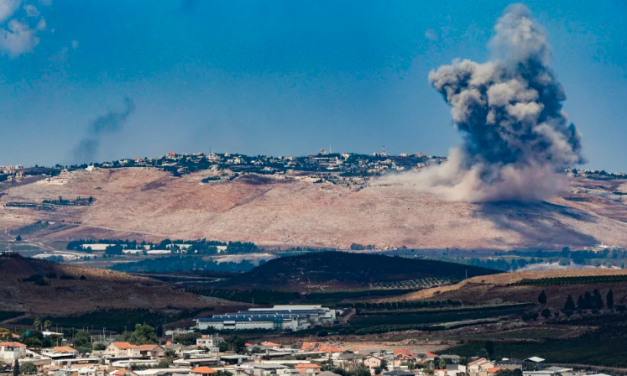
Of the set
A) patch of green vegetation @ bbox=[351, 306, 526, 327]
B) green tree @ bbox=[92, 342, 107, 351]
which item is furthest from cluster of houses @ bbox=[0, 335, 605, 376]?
patch of green vegetation @ bbox=[351, 306, 526, 327]

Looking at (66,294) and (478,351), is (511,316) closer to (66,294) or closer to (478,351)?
(478,351)

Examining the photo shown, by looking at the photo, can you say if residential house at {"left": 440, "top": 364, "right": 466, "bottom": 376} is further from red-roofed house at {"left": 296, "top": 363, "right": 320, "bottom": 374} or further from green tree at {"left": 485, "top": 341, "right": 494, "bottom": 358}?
green tree at {"left": 485, "top": 341, "right": 494, "bottom": 358}

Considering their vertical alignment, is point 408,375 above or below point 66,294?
below

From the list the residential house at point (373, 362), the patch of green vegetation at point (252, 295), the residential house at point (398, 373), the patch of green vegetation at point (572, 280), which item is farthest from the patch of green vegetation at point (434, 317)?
the residential house at point (398, 373)

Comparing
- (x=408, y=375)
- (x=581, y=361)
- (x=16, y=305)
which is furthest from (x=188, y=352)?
(x=16, y=305)

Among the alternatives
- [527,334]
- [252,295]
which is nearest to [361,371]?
[527,334]

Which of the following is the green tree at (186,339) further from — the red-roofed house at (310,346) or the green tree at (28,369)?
the green tree at (28,369)
